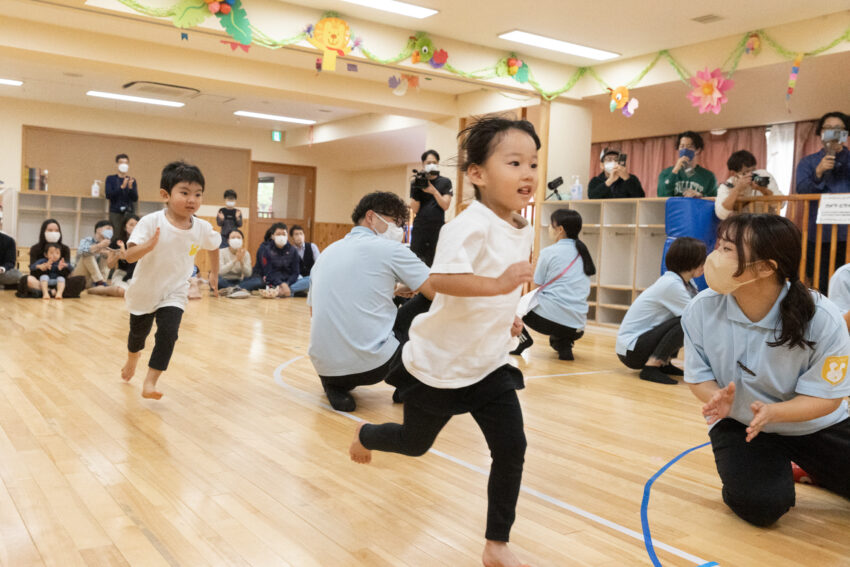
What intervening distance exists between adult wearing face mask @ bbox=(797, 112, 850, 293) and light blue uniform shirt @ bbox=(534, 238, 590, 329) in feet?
6.42

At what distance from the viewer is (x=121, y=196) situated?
38.6ft

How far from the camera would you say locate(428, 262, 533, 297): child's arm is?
5.54 feet

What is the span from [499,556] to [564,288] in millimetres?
3761

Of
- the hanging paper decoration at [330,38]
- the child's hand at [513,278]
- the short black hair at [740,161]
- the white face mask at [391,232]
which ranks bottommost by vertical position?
the child's hand at [513,278]

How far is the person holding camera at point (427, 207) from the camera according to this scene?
4.48 m

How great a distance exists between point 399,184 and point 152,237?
11716 millimetres

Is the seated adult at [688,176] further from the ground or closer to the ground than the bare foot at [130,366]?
further from the ground

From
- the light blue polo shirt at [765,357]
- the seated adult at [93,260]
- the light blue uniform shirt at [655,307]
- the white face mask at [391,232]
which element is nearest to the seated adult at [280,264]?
the seated adult at [93,260]

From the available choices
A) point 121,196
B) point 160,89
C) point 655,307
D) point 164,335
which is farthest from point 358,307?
point 121,196

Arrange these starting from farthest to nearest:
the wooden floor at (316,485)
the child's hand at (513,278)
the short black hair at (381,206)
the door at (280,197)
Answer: the door at (280,197), the short black hair at (381,206), the wooden floor at (316,485), the child's hand at (513,278)

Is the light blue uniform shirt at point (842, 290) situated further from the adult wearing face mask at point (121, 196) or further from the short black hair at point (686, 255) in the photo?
the adult wearing face mask at point (121, 196)

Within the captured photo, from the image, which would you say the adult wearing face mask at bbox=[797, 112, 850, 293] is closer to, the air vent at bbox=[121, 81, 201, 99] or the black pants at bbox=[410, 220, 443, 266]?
the black pants at bbox=[410, 220, 443, 266]

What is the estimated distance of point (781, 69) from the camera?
6.75 meters

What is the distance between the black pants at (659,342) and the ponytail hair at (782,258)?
2607mm
